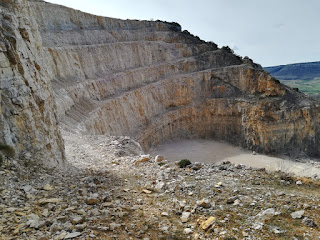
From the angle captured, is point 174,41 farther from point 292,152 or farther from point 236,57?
point 292,152

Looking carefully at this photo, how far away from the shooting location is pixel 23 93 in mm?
8117

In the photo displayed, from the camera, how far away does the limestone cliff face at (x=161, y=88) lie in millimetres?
24653

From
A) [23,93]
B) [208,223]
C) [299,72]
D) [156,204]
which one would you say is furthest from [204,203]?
[299,72]

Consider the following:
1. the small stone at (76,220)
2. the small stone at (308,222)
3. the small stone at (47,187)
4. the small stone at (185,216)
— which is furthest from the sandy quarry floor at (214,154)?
the small stone at (76,220)

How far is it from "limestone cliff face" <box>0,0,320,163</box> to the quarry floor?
12771 millimetres

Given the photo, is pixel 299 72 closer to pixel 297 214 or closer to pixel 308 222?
pixel 297 214

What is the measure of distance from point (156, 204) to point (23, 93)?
6.05 meters

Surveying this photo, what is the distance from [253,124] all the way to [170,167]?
26316mm

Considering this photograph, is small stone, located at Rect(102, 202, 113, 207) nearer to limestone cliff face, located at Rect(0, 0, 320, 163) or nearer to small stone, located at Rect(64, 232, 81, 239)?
small stone, located at Rect(64, 232, 81, 239)

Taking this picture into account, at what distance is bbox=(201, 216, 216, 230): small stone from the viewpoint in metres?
5.90

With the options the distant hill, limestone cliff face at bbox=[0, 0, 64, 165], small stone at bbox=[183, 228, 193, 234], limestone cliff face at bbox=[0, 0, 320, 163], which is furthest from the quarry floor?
the distant hill

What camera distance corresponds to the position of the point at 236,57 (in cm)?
4075

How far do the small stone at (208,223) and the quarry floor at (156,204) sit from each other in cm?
3

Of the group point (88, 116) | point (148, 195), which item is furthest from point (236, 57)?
point (148, 195)
